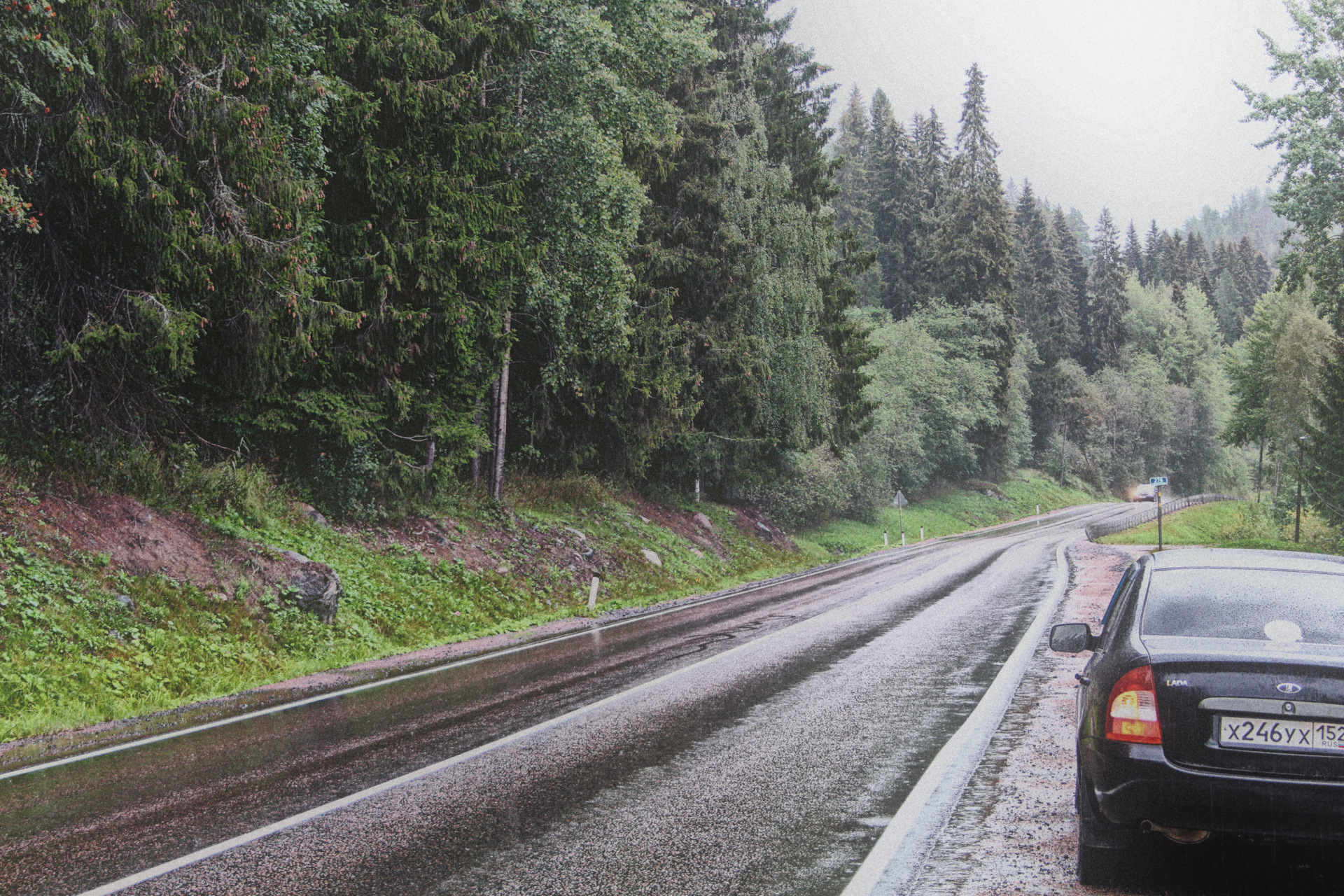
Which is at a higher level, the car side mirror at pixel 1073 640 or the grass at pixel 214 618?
the car side mirror at pixel 1073 640

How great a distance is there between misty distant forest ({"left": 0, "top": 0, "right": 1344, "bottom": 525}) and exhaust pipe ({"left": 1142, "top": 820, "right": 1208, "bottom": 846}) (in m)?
10.7

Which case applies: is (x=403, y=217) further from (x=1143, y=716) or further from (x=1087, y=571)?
(x=1087, y=571)

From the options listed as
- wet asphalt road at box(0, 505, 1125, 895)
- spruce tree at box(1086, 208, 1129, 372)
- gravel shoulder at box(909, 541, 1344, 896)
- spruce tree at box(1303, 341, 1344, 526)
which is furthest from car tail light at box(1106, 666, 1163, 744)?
spruce tree at box(1086, 208, 1129, 372)

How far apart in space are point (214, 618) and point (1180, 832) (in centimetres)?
1105

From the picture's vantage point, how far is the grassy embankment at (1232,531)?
39.0 m

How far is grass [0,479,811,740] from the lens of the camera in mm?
9531

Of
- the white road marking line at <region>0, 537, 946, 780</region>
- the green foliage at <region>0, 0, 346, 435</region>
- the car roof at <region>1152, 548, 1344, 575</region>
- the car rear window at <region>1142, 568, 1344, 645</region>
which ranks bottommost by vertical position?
the white road marking line at <region>0, 537, 946, 780</region>

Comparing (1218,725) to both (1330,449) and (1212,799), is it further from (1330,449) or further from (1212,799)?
(1330,449)

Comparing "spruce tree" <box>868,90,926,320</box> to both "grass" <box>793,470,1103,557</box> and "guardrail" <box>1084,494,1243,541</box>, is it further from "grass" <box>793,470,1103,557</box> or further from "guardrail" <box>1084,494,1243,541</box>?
"guardrail" <box>1084,494,1243,541</box>

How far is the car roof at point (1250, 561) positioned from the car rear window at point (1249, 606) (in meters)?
0.07

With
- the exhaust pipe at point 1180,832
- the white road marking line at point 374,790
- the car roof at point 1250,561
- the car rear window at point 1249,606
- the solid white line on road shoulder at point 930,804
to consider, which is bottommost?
the white road marking line at point 374,790

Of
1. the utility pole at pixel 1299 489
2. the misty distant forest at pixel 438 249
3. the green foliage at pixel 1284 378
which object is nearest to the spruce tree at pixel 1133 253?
the green foliage at pixel 1284 378

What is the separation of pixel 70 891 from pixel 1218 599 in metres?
5.82

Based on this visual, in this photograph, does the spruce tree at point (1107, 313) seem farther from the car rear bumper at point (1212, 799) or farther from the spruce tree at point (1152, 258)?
the car rear bumper at point (1212, 799)
